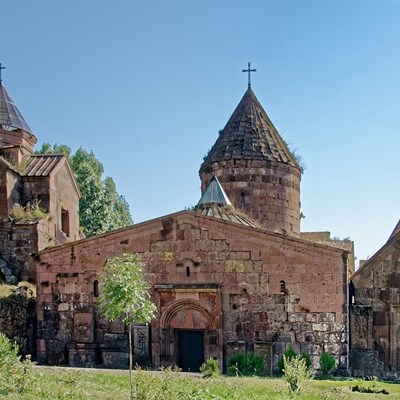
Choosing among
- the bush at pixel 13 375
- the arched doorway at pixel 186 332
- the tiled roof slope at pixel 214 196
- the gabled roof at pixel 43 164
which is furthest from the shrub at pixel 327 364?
the gabled roof at pixel 43 164

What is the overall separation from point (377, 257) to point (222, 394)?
6870 mm

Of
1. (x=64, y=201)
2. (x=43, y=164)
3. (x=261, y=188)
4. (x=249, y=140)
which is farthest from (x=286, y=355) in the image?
(x=43, y=164)

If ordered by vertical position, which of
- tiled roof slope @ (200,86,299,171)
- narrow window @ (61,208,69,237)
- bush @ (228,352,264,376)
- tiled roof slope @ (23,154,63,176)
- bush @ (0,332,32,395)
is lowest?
bush @ (228,352,264,376)

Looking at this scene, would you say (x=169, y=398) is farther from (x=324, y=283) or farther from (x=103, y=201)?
(x=103, y=201)

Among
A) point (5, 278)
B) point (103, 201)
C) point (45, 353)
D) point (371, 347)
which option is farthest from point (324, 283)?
point (103, 201)

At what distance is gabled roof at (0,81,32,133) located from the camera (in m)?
19.4

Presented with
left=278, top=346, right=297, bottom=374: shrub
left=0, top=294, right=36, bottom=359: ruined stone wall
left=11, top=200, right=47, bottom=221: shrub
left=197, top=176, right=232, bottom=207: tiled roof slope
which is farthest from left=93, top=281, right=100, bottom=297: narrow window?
left=278, top=346, right=297, bottom=374: shrub

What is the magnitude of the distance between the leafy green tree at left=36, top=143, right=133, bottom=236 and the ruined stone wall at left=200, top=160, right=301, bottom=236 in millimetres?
12635

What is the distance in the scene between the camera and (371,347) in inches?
626

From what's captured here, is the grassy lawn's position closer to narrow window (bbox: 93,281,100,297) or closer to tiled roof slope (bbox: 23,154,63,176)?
A: narrow window (bbox: 93,281,100,297)

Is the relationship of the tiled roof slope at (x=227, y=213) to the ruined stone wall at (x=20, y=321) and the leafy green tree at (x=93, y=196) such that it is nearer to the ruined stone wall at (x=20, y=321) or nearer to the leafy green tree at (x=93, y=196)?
the ruined stone wall at (x=20, y=321)

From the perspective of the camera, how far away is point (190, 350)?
53.2ft

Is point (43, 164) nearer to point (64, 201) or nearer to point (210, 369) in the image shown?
point (64, 201)

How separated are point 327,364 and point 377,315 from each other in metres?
1.82
